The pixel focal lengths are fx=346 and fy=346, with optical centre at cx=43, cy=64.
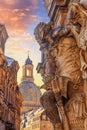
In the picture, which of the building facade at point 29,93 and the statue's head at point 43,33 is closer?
the statue's head at point 43,33

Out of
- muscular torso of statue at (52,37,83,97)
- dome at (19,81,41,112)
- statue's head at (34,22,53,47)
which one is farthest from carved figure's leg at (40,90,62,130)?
dome at (19,81,41,112)

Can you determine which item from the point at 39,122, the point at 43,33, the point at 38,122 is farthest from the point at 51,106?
the point at 38,122

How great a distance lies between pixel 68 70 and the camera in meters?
9.95

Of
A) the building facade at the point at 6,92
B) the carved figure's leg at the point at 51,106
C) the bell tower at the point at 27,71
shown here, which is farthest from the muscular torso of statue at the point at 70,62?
the bell tower at the point at 27,71

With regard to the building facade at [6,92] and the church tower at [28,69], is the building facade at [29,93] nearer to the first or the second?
the church tower at [28,69]

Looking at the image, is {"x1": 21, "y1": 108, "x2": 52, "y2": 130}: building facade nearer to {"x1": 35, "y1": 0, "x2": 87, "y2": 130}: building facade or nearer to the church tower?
the church tower

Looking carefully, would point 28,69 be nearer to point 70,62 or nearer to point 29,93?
point 29,93

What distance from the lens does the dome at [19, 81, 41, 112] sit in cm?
12319

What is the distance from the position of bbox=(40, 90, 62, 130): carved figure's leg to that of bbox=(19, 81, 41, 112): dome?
4372 inches

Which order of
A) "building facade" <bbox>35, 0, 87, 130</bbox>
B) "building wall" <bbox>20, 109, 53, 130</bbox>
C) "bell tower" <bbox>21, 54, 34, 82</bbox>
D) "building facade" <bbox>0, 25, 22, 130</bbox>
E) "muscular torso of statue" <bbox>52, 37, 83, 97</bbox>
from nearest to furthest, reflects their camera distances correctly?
1. "building facade" <bbox>35, 0, 87, 130</bbox>
2. "muscular torso of statue" <bbox>52, 37, 83, 97</bbox>
3. "building facade" <bbox>0, 25, 22, 130</bbox>
4. "building wall" <bbox>20, 109, 53, 130</bbox>
5. "bell tower" <bbox>21, 54, 34, 82</bbox>

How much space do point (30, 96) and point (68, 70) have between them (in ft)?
385

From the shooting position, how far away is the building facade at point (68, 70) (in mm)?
9523

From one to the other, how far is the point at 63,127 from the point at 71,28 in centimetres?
299

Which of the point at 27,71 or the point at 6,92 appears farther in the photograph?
the point at 27,71
